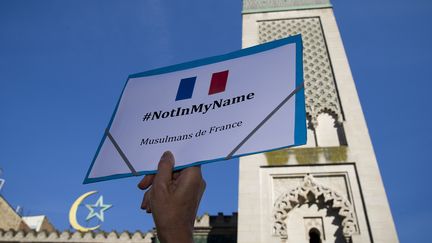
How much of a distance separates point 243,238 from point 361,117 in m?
3.23

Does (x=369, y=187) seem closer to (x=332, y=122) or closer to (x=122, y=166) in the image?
(x=332, y=122)

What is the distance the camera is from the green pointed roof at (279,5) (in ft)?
27.5

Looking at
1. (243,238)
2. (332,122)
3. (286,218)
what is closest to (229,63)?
(243,238)

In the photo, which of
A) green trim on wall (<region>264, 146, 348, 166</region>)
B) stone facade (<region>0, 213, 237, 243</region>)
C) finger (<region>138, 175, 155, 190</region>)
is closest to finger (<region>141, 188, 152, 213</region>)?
finger (<region>138, 175, 155, 190</region>)

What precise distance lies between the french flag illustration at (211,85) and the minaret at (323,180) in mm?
3700

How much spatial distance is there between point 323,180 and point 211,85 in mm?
4498

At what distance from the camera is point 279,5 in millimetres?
8594

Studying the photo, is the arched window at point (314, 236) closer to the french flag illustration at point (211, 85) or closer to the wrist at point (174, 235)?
the french flag illustration at point (211, 85)

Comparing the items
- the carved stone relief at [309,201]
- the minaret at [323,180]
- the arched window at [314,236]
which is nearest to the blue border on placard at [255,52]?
the minaret at [323,180]

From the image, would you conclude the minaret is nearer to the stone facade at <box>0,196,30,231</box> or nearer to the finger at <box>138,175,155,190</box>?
the finger at <box>138,175,155,190</box>

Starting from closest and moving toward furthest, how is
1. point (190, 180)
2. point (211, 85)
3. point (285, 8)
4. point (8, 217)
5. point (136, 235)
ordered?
point (190, 180)
point (211, 85)
point (285, 8)
point (136, 235)
point (8, 217)

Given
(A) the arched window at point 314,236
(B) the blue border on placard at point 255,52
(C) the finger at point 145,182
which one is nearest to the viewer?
(B) the blue border on placard at point 255,52

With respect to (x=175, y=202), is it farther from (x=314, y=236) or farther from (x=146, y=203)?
(x=314, y=236)

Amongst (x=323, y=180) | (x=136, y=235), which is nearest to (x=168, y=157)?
(x=323, y=180)
